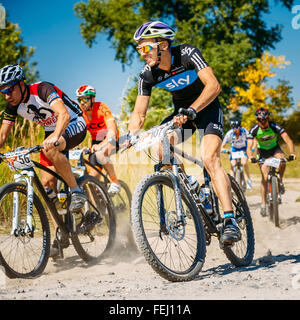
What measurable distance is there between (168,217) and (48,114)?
1.93m

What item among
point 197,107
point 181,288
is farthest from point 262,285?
point 197,107

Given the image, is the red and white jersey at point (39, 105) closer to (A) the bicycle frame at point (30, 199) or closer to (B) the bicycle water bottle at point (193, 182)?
(A) the bicycle frame at point (30, 199)

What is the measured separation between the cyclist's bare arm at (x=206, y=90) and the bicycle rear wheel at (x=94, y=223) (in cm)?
209

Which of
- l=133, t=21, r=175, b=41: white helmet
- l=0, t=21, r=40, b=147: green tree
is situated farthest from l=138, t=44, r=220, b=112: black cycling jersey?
l=0, t=21, r=40, b=147: green tree

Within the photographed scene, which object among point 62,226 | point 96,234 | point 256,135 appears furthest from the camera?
point 256,135

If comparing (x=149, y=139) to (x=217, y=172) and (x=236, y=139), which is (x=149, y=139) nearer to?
(x=217, y=172)

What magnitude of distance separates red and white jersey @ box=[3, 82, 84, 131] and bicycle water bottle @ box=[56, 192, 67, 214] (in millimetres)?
764

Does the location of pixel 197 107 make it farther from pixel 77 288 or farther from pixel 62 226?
pixel 62 226

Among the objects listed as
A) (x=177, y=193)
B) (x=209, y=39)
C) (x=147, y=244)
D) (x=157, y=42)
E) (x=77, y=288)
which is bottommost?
(x=77, y=288)

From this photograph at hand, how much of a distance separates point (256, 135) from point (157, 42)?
5.54m

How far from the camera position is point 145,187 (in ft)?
12.1

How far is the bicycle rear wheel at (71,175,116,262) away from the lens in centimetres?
531

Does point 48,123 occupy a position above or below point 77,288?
above

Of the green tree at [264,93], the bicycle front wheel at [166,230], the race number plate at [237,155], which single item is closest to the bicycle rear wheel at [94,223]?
the bicycle front wheel at [166,230]
